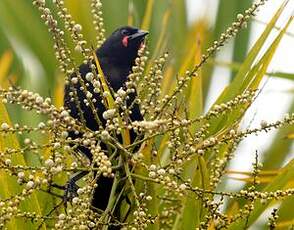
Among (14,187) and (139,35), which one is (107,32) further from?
(14,187)

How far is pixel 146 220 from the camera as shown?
1438 mm

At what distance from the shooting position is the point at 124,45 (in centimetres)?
283

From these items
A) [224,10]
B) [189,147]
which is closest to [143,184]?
[189,147]

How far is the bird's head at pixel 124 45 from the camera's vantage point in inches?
106

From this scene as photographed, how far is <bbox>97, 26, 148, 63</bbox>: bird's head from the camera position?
2703 millimetres

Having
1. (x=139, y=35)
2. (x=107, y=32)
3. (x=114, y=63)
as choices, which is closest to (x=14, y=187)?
(x=114, y=63)

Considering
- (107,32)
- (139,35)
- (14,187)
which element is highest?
(107,32)

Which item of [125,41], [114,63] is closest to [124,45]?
[125,41]

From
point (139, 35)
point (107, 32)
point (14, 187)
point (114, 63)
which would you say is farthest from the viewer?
point (107, 32)

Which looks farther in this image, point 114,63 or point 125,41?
point 125,41

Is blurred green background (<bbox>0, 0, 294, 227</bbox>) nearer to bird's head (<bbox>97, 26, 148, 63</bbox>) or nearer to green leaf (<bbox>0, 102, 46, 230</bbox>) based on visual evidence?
bird's head (<bbox>97, 26, 148, 63</bbox>)

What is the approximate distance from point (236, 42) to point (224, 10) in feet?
0.40

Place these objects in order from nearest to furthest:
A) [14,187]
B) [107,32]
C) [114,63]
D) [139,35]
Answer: [14,187] → [114,63] → [139,35] → [107,32]

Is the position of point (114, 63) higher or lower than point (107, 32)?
lower
